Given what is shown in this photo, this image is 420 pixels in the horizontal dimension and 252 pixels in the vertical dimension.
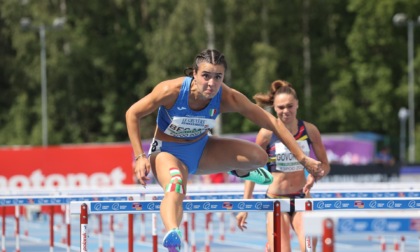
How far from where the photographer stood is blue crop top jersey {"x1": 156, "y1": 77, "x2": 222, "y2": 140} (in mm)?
6992

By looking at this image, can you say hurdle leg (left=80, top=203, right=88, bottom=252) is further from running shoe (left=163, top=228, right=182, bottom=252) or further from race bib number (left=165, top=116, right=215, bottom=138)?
race bib number (left=165, top=116, right=215, bottom=138)

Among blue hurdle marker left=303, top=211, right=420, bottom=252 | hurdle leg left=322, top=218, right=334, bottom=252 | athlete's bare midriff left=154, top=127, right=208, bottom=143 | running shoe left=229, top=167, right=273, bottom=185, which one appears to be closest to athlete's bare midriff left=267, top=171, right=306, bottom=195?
running shoe left=229, top=167, right=273, bottom=185

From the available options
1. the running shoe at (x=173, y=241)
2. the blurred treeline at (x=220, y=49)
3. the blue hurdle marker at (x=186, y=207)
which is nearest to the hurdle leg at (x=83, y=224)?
the blue hurdle marker at (x=186, y=207)

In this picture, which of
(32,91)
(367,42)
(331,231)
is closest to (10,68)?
(32,91)

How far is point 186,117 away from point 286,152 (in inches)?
79.7

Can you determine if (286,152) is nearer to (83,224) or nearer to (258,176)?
(258,176)

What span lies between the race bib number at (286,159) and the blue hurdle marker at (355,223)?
404cm

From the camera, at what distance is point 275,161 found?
895cm

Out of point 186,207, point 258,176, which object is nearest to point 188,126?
point 186,207

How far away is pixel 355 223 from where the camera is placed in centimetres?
475

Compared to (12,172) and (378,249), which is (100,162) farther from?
(378,249)

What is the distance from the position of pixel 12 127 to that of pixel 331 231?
153ft

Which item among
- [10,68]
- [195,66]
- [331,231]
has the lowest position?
[331,231]

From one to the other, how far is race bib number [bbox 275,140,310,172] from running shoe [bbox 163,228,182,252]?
2802 millimetres
